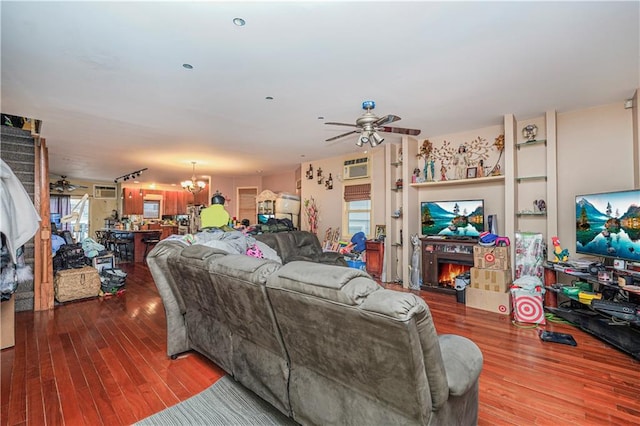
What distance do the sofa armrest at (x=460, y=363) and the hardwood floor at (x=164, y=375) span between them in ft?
2.25

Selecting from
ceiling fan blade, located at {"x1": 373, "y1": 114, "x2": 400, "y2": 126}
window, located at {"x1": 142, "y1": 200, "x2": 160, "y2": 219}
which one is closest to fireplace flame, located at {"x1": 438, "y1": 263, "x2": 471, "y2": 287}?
ceiling fan blade, located at {"x1": 373, "y1": 114, "x2": 400, "y2": 126}

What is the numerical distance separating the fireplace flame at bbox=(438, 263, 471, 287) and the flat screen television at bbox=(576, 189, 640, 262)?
1574 millimetres

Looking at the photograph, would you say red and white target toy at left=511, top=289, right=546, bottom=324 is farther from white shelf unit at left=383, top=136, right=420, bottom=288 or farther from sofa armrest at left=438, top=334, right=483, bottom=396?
sofa armrest at left=438, top=334, right=483, bottom=396

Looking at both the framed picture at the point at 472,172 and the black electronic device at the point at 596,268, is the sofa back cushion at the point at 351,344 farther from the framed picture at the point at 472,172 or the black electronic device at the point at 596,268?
the framed picture at the point at 472,172

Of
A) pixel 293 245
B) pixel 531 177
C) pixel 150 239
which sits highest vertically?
pixel 531 177

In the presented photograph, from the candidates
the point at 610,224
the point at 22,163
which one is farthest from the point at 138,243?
the point at 610,224

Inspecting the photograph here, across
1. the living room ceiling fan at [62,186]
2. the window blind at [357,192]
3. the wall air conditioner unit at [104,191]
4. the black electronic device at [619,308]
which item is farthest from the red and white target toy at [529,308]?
the wall air conditioner unit at [104,191]

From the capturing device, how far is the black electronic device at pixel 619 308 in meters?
2.57

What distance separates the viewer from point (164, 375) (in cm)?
228

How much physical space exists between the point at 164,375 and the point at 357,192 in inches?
182

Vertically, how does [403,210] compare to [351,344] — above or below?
above

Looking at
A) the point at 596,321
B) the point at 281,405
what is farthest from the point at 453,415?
the point at 596,321

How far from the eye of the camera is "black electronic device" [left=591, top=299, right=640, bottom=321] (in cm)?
257

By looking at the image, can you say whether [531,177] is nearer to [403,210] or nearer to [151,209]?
[403,210]
